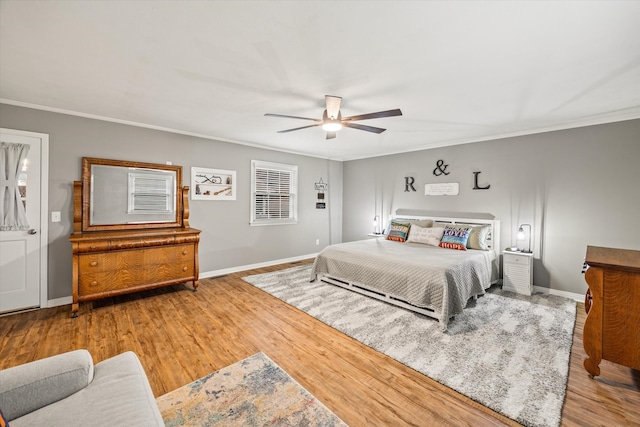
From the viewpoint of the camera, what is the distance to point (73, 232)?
12.0 ft

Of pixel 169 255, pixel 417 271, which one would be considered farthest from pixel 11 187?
pixel 417 271

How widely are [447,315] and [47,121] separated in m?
5.35

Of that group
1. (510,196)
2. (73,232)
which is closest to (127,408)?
(73,232)

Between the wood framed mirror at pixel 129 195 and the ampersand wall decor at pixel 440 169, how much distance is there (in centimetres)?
463

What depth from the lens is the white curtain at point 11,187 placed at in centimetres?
322

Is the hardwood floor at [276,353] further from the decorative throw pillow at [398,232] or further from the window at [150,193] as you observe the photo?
the decorative throw pillow at [398,232]

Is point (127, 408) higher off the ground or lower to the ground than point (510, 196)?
lower

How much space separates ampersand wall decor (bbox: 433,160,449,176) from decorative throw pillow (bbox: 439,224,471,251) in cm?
117

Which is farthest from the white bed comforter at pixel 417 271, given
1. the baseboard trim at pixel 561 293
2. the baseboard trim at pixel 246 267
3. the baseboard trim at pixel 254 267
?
the baseboard trim at pixel 246 267

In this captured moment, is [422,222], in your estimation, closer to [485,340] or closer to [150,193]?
[485,340]

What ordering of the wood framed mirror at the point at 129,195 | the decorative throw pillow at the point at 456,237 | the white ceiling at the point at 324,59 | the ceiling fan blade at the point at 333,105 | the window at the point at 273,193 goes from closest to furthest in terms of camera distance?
the white ceiling at the point at 324,59
the ceiling fan blade at the point at 333,105
the wood framed mirror at the point at 129,195
the decorative throw pillow at the point at 456,237
the window at the point at 273,193

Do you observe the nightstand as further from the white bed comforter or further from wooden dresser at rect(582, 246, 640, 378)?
wooden dresser at rect(582, 246, 640, 378)

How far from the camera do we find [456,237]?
441 centimetres

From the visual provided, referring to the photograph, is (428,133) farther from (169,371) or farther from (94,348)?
(94,348)
